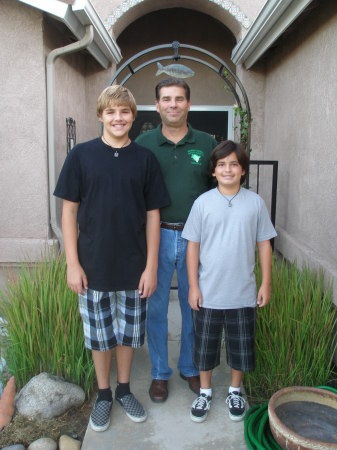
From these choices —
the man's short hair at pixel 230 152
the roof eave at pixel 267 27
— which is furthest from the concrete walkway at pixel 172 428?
the roof eave at pixel 267 27

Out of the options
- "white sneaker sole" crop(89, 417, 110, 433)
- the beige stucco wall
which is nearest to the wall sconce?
the beige stucco wall

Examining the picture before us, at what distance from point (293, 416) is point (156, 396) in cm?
84

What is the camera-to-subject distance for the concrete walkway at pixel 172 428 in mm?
2307

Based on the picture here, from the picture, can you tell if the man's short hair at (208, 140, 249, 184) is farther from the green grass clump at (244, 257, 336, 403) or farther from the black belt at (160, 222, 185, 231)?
the green grass clump at (244, 257, 336, 403)

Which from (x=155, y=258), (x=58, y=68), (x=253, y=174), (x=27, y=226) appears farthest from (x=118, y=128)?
(x=253, y=174)

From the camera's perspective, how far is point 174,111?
2500 millimetres

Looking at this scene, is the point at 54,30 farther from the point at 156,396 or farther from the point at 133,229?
the point at 156,396

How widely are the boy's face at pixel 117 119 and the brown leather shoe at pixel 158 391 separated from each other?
1.56 metres

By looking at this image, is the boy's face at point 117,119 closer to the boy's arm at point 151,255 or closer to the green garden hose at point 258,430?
the boy's arm at point 151,255

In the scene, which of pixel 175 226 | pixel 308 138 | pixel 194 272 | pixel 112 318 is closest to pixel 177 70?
pixel 308 138

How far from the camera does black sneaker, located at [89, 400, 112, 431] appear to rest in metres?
2.40

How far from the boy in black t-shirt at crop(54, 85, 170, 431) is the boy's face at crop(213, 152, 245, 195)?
1.06 ft

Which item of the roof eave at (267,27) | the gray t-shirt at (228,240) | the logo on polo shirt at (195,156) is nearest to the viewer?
the gray t-shirt at (228,240)

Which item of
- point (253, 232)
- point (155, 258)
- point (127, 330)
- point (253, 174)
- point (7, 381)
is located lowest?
point (7, 381)
